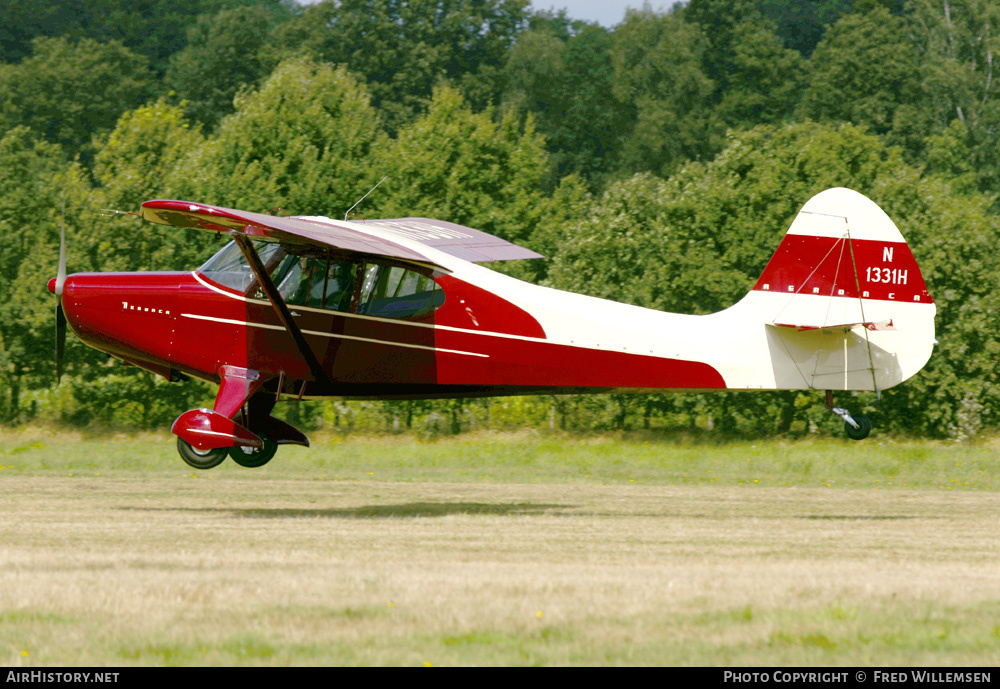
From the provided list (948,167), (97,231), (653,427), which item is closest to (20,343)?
(97,231)

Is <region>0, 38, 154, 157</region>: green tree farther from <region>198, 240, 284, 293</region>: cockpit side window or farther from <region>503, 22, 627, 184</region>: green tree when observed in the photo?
<region>198, 240, 284, 293</region>: cockpit side window

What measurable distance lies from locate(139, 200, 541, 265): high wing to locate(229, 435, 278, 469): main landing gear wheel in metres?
2.56

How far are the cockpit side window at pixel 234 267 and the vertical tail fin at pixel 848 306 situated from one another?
5268 millimetres

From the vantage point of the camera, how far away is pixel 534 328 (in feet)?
43.3

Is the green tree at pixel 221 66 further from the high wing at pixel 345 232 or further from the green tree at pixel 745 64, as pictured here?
the high wing at pixel 345 232

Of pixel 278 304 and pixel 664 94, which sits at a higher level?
pixel 664 94

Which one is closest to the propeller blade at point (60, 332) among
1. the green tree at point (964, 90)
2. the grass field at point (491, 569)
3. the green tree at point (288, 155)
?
the grass field at point (491, 569)

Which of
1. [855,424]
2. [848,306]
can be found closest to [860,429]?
[855,424]

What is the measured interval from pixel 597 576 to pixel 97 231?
23.5 metres

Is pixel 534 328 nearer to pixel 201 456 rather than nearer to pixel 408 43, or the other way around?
pixel 201 456

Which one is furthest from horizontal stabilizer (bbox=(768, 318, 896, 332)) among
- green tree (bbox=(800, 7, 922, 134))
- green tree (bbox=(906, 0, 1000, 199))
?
green tree (bbox=(800, 7, 922, 134))

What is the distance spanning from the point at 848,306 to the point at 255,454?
6742 mm

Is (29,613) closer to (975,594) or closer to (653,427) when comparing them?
(975,594)

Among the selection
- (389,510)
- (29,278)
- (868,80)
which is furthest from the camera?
(868,80)
